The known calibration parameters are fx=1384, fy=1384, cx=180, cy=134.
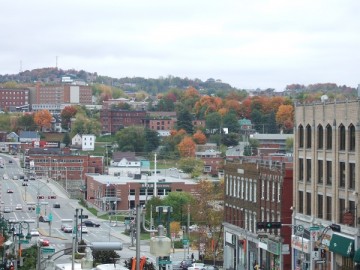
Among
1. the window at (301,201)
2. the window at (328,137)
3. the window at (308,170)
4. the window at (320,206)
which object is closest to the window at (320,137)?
the window at (328,137)

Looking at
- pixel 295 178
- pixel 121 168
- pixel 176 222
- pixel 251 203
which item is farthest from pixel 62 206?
pixel 295 178

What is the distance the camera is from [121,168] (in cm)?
19200

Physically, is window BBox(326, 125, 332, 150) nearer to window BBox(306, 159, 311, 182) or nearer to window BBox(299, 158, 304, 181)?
window BBox(306, 159, 311, 182)

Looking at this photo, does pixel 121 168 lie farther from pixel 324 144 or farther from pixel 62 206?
pixel 324 144

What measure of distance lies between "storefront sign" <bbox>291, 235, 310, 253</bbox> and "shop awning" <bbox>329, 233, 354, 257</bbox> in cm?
362

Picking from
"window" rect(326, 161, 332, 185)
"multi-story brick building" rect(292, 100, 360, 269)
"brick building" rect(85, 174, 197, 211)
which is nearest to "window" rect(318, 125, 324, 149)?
"multi-story brick building" rect(292, 100, 360, 269)

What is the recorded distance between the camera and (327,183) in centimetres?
6450

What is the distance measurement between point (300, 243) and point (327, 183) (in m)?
4.33

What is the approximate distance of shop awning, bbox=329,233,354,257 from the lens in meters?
60.0

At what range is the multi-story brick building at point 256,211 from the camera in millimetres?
72688

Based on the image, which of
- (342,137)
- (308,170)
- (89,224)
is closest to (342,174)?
(342,137)

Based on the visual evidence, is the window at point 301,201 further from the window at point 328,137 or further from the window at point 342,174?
the window at point 342,174

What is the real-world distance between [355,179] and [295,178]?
907cm

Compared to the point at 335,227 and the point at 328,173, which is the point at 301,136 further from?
the point at 335,227
